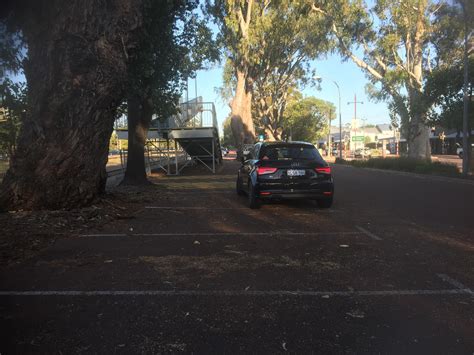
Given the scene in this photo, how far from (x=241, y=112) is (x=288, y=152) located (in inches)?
971

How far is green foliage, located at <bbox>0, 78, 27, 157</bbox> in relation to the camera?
8414 mm

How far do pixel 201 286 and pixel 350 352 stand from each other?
77.0 inches

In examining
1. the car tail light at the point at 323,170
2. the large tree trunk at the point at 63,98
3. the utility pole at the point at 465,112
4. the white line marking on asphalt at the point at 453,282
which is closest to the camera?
the white line marking on asphalt at the point at 453,282

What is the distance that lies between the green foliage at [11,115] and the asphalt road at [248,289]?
283cm

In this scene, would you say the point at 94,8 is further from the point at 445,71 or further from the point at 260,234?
the point at 445,71

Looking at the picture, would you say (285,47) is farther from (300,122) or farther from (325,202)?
(300,122)

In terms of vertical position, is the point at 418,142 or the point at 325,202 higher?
the point at 418,142

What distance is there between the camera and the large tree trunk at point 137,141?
650 inches

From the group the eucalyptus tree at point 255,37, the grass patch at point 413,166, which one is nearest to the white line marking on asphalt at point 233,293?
the grass patch at point 413,166

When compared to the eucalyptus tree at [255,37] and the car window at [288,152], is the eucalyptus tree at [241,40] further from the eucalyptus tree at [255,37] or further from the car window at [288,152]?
the car window at [288,152]

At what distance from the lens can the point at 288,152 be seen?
34.9ft

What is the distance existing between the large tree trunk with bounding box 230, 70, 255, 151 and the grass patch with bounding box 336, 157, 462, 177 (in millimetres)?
8685

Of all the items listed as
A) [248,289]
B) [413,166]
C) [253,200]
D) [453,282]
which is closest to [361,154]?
[413,166]

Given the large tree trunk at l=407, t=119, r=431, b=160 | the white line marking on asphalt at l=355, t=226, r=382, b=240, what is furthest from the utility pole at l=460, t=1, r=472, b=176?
the white line marking on asphalt at l=355, t=226, r=382, b=240
